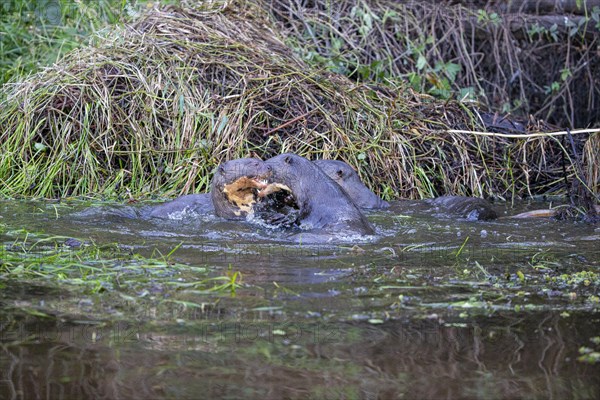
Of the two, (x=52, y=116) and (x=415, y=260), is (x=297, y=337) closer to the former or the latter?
(x=415, y=260)

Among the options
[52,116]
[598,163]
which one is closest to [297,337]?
[598,163]

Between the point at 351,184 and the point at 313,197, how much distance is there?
1.16 metres

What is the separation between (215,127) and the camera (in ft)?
22.5

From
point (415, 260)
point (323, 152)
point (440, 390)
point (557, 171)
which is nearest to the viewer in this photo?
point (440, 390)

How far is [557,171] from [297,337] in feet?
16.7

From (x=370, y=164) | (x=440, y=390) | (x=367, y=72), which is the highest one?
(x=367, y=72)

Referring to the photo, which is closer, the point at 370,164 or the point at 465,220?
the point at 465,220

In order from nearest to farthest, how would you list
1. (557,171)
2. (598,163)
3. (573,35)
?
Result: (598,163) → (557,171) → (573,35)

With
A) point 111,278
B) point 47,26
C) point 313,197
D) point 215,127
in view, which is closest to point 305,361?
point 111,278

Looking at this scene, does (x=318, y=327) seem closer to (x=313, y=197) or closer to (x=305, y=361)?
(x=305, y=361)

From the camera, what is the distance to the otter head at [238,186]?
214 inches

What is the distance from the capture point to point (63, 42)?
7.95 metres

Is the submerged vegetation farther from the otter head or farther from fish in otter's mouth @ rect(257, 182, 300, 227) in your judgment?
fish in otter's mouth @ rect(257, 182, 300, 227)

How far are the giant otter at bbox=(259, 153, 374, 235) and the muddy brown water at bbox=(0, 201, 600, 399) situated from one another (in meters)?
0.41
